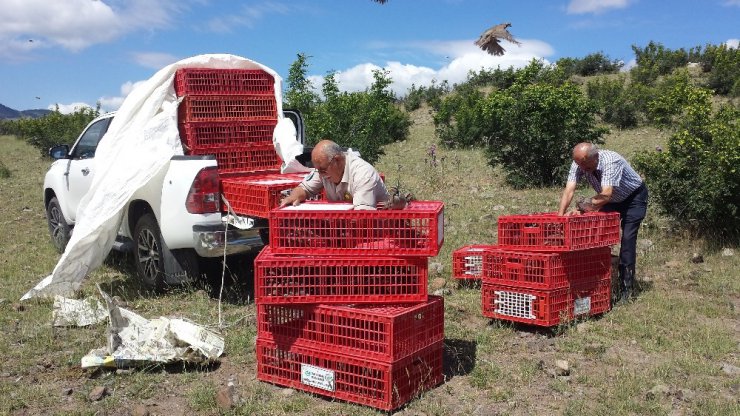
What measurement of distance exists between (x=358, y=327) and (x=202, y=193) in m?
2.48

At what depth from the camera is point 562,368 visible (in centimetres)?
436

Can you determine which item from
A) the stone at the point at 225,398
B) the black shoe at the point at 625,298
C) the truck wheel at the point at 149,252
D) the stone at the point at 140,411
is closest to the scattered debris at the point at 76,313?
the truck wheel at the point at 149,252

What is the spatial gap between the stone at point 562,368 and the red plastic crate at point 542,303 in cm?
65

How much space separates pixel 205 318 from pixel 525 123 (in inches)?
320

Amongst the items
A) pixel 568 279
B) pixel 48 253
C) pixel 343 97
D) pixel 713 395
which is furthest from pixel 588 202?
pixel 343 97

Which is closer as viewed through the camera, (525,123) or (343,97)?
(525,123)

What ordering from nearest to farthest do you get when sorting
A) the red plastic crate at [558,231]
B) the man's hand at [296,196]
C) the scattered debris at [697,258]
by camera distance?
1. the man's hand at [296,196]
2. the red plastic crate at [558,231]
3. the scattered debris at [697,258]

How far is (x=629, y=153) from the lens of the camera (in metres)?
14.4

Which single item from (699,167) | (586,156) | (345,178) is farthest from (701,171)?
(345,178)

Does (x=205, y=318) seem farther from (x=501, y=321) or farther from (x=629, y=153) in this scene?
(x=629, y=153)

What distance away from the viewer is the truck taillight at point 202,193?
18.8 ft

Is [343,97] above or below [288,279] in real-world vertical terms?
above

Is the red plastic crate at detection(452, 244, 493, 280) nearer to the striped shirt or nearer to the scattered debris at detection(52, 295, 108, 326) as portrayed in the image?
the striped shirt

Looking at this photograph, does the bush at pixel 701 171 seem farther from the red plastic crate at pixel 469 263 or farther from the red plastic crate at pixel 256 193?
the red plastic crate at pixel 256 193
